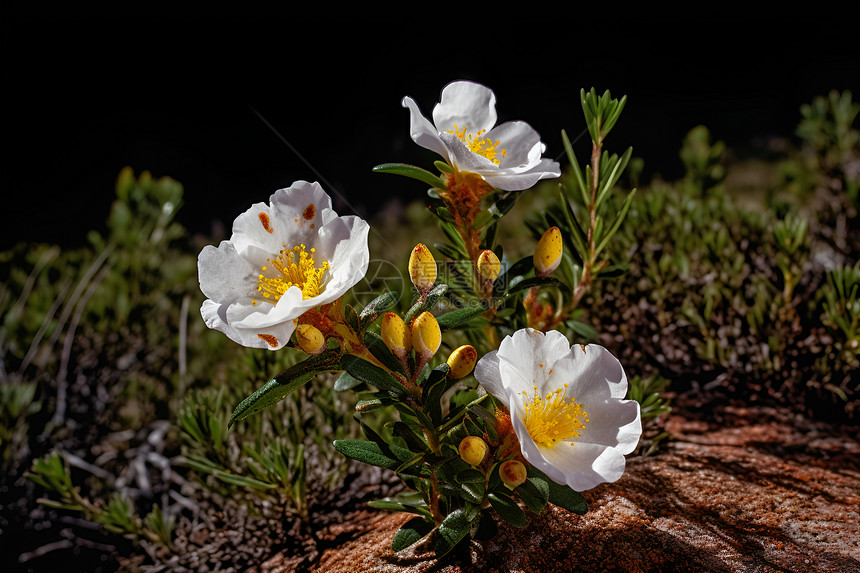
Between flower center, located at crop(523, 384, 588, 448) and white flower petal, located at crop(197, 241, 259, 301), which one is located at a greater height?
white flower petal, located at crop(197, 241, 259, 301)

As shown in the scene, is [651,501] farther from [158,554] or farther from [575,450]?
[158,554]

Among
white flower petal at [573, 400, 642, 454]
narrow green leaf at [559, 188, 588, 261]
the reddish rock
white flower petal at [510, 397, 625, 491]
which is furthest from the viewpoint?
narrow green leaf at [559, 188, 588, 261]

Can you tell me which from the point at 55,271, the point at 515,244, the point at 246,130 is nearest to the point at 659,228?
the point at 515,244

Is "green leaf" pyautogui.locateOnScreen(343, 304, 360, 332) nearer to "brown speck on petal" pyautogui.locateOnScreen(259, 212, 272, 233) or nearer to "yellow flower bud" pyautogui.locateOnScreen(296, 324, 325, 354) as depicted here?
"yellow flower bud" pyautogui.locateOnScreen(296, 324, 325, 354)

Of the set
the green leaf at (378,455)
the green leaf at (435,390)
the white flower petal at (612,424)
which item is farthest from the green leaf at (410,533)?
the white flower petal at (612,424)

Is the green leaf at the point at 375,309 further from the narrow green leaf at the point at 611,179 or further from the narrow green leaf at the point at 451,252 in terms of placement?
the narrow green leaf at the point at 611,179

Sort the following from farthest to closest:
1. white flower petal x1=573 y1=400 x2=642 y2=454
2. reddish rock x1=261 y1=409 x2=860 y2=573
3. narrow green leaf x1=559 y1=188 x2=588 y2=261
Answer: narrow green leaf x1=559 y1=188 x2=588 y2=261, reddish rock x1=261 y1=409 x2=860 y2=573, white flower petal x1=573 y1=400 x2=642 y2=454

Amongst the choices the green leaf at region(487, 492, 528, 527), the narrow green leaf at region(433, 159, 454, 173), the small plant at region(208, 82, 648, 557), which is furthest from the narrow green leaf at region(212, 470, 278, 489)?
the narrow green leaf at region(433, 159, 454, 173)

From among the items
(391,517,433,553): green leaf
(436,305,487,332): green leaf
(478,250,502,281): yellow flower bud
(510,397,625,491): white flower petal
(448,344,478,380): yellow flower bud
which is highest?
(478,250,502,281): yellow flower bud
